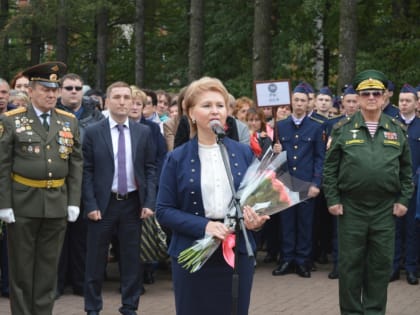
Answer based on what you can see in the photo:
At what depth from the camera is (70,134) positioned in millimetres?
8438

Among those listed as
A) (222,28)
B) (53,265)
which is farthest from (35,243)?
(222,28)

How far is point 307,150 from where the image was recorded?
38.6 feet

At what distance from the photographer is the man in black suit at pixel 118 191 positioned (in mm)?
9016

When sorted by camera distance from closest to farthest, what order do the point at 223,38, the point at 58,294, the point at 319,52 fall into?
the point at 58,294
the point at 319,52
the point at 223,38

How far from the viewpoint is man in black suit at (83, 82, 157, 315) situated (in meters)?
9.02

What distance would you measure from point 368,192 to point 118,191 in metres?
2.41

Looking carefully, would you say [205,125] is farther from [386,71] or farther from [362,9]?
[362,9]

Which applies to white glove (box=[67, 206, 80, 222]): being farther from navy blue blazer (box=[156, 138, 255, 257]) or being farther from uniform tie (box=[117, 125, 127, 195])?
navy blue blazer (box=[156, 138, 255, 257])

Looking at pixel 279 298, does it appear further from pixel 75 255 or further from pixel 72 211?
pixel 72 211

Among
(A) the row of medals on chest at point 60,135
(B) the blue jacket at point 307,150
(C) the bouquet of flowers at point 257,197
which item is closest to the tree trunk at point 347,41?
(B) the blue jacket at point 307,150

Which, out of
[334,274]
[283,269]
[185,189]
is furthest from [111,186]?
[334,274]

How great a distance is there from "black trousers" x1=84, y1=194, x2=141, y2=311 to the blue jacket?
314 cm

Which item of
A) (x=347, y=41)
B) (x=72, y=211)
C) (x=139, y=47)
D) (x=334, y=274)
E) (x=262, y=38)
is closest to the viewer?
(x=72, y=211)

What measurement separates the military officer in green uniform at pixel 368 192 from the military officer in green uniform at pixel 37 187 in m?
2.41
